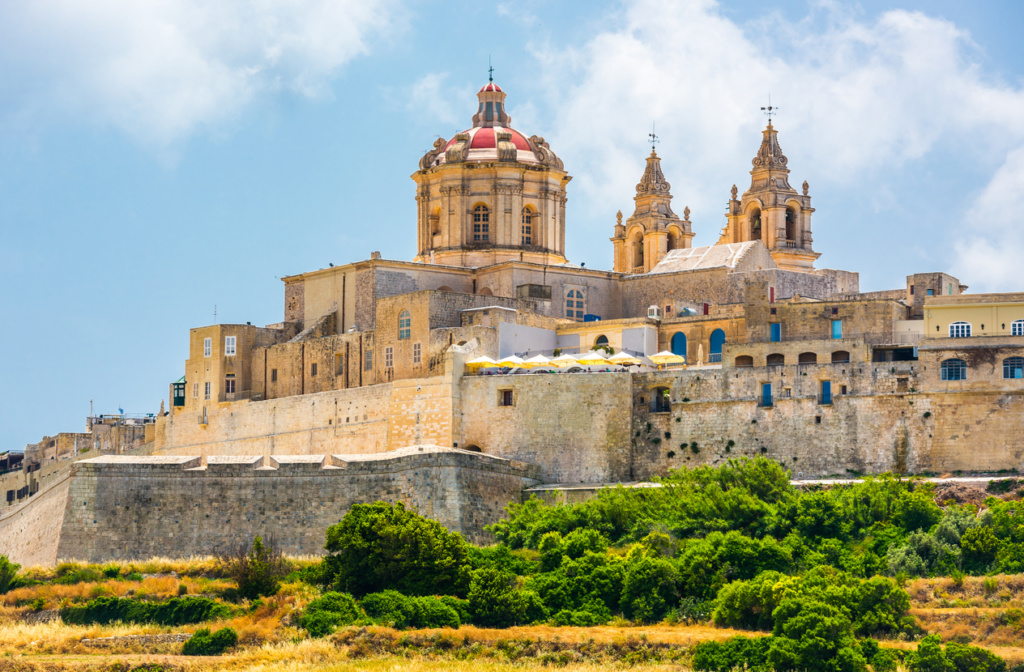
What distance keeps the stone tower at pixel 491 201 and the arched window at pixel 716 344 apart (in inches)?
349

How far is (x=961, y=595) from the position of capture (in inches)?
1660

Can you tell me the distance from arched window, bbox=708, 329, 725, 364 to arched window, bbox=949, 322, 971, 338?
888 cm

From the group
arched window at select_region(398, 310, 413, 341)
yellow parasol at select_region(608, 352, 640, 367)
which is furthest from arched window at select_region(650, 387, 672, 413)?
arched window at select_region(398, 310, 413, 341)

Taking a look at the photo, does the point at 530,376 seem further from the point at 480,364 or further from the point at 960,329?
the point at 960,329

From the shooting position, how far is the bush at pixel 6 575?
44812mm

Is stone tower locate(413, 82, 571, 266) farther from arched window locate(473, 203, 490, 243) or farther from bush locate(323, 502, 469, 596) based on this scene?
bush locate(323, 502, 469, 596)

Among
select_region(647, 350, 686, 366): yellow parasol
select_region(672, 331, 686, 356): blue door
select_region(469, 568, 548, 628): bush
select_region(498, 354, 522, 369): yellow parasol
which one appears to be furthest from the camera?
select_region(672, 331, 686, 356): blue door

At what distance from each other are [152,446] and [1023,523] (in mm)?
35674

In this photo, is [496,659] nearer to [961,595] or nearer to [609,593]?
[609,593]

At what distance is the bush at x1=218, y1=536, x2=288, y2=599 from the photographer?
43469mm

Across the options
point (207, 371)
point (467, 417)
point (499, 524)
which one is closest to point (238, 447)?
point (207, 371)

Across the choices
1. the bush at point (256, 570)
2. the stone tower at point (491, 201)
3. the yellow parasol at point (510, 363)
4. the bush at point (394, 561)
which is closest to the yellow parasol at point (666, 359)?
the yellow parasol at point (510, 363)

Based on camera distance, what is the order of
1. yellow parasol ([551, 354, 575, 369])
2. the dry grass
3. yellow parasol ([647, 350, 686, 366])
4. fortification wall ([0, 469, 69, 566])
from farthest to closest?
yellow parasol ([647, 350, 686, 366])
yellow parasol ([551, 354, 575, 369])
fortification wall ([0, 469, 69, 566])
the dry grass

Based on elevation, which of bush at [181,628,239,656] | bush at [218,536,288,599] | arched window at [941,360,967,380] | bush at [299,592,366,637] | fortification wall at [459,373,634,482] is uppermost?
arched window at [941,360,967,380]
